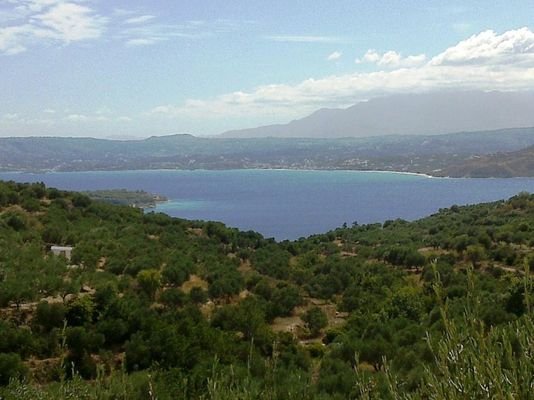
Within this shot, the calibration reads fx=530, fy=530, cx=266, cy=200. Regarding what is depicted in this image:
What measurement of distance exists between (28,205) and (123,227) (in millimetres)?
4364

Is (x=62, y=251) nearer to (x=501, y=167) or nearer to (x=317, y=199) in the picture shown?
(x=317, y=199)

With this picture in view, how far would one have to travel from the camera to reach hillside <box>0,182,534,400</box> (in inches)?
159

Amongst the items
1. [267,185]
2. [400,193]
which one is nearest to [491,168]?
[400,193]

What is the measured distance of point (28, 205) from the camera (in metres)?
24.4

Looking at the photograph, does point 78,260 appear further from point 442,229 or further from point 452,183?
point 452,183

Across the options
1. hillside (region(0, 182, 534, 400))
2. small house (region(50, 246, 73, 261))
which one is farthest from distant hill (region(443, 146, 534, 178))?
small house (region(50, 246, 73, 261))

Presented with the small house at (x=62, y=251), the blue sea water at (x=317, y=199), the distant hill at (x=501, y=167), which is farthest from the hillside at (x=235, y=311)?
the distant hill at (x=501, y=167)

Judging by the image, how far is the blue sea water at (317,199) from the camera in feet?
296

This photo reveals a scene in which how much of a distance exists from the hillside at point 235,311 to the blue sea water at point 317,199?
50.3 m

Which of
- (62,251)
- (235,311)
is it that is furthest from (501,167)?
(235,311)

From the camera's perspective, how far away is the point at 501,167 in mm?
149750

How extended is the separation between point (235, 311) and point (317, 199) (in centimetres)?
10613

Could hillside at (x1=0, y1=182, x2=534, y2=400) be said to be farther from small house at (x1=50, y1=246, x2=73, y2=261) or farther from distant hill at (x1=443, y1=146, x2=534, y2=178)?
distant hill at (x1=443, y1=146, x2=534, y2=178)

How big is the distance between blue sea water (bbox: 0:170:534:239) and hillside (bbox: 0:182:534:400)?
50.3 metres
